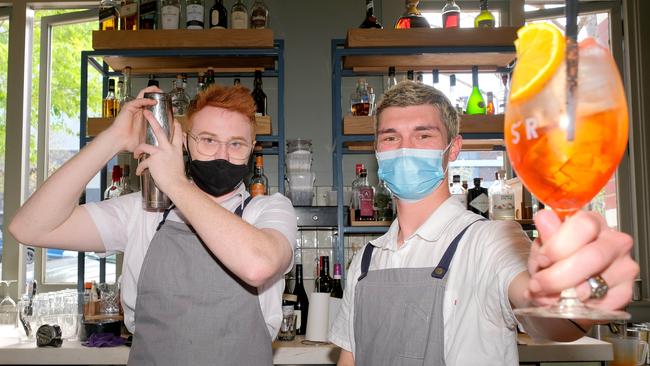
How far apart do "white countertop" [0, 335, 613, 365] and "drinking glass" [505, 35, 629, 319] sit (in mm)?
1995

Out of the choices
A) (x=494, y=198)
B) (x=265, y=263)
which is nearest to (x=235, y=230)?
(x=265, y=263)

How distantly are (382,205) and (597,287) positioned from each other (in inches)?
98.7

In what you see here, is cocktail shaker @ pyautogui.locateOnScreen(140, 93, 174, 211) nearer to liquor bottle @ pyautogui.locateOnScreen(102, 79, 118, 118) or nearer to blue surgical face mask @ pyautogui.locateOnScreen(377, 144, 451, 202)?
blue surgical face mask @ pyautogui.locateOnScreen(377, 144, 451, 202)

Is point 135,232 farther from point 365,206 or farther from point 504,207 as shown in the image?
point 504,207

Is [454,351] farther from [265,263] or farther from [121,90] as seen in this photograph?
[121,90]

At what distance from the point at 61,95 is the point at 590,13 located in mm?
3564

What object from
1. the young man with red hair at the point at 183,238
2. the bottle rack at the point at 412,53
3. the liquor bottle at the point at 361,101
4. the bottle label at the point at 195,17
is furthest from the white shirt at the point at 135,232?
the bottle label at the point at 195,17

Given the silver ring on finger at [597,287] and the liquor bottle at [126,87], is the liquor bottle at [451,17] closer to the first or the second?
the liquor bottle at [126,87]

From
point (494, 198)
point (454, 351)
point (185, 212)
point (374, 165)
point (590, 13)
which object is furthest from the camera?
point (590, 13)

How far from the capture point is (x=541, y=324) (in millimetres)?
802

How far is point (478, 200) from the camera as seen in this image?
9.75 ft

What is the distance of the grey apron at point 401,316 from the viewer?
4.03 feet

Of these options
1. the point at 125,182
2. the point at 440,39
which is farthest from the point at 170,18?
the point at 440,39

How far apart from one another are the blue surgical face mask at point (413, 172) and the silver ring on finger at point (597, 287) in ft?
2.89
